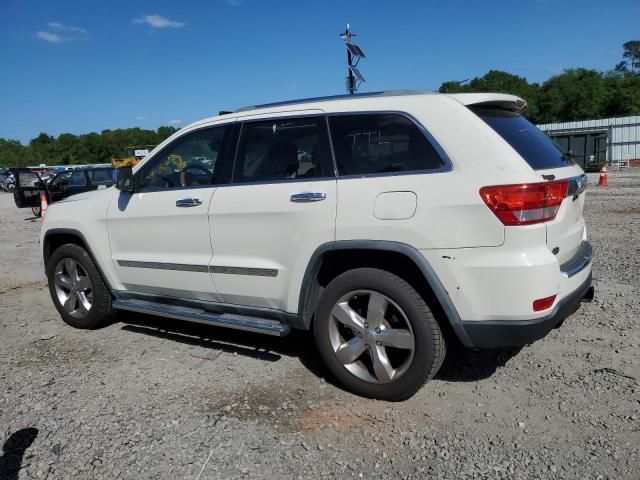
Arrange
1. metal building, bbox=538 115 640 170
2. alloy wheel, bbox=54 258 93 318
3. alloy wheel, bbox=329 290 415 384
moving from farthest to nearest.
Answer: metal building, bbox=538 115 640 170 → alloy wheel, bbox=54 258 93 318 → alloy wheel, bbox=329 290 415 384

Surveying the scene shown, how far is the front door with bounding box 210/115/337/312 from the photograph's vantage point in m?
3.46

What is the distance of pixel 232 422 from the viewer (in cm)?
325

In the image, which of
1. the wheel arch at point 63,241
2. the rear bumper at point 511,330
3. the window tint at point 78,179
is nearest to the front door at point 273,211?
the rear bumper at point 511,330

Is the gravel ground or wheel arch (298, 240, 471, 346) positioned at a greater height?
wheel arch (298, 240, 471, 346)

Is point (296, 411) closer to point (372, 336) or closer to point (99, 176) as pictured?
point (372, 336)

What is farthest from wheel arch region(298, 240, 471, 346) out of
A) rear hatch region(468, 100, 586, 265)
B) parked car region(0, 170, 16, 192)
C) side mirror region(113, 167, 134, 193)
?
parked car region(0, 170, 16, 192)

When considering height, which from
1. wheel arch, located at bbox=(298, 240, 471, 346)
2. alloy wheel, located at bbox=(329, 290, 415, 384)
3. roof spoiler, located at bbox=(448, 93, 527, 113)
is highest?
roof spoiler, located at bbox=(448, 93, 527, 113)

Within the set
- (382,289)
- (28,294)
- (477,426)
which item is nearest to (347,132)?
(382,289)

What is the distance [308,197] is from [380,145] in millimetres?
574

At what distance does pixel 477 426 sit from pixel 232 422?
148 cm

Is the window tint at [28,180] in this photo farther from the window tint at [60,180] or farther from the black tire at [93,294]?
the black tire at [93,294]

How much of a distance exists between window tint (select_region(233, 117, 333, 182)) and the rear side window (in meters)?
0.12

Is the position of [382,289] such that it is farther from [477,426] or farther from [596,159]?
[596,159]

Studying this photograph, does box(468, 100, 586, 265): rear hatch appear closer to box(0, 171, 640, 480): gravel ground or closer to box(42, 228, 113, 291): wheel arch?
box(0, 171, 640, 480): gravel ground
